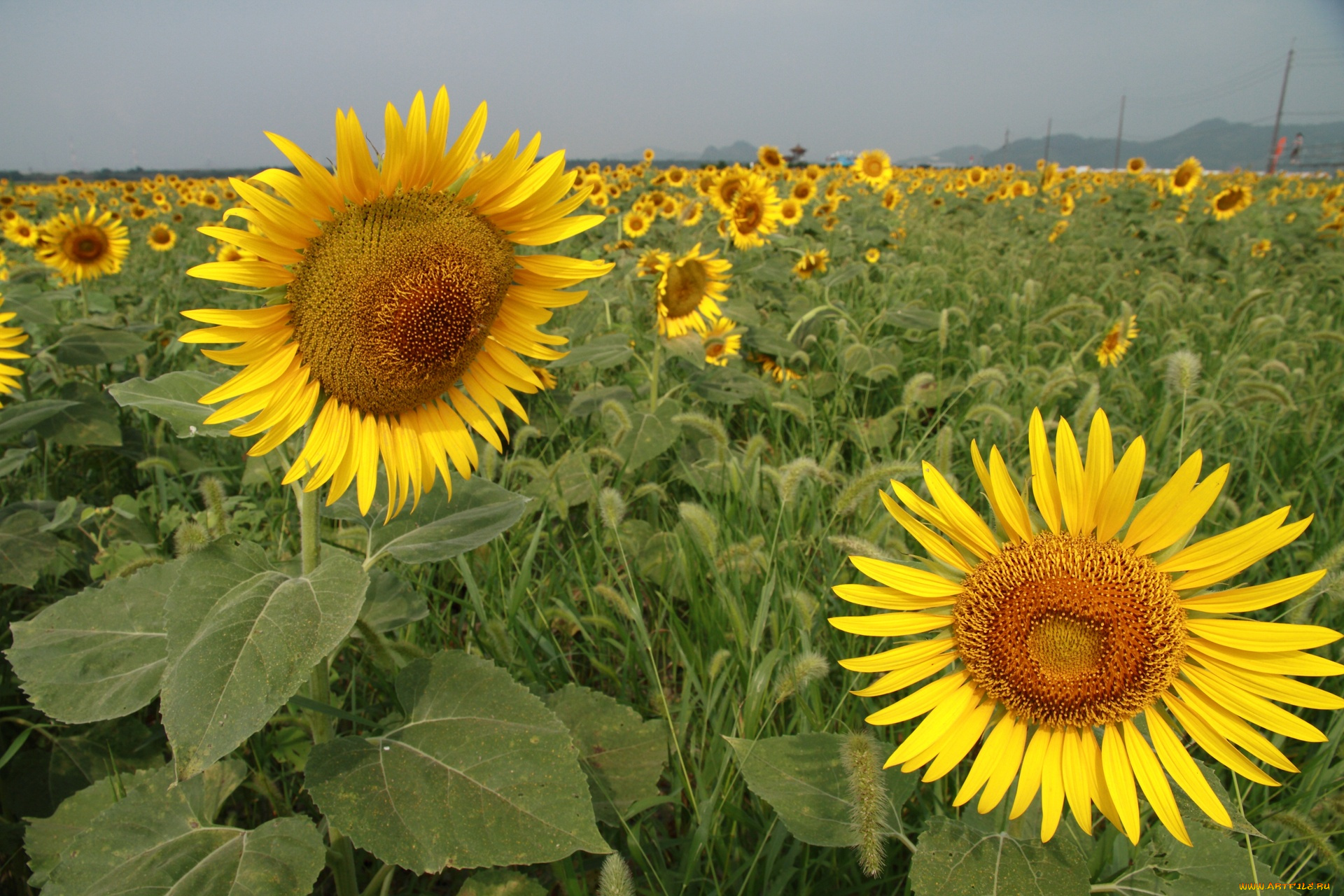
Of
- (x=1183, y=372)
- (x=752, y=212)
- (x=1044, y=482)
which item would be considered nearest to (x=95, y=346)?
(x=1044, y=482)

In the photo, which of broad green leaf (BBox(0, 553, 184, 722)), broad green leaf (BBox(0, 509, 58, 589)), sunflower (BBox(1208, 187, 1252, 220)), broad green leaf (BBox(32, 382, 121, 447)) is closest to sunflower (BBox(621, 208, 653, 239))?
broad green leaf (BBox(32, 382, 121, 447))

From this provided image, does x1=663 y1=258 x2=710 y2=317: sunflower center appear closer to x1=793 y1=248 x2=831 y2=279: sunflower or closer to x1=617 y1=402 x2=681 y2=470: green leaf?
x1=617 y1=402 x2=681 y2=470: green leaf

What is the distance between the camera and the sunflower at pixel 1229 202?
37.4ft

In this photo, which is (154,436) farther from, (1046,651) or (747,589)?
(1046,651)

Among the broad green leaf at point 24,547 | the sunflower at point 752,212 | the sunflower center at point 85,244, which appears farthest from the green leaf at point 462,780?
the sunflower center at point 85,244

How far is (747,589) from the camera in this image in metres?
2.57

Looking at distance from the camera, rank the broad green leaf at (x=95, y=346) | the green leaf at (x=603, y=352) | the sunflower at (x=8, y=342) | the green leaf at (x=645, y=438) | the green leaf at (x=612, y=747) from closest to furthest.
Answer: the green leaf at (x=612, y=747) < the sunflower at (x=8, y=342) < the green leaf at (x=645, y=438) < the broad green leaf at (x=95, y=346) < the green leaf at (x=603, y=352)

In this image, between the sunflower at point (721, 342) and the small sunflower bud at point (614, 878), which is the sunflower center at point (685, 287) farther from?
the small sunflower bud at point (614, 878)

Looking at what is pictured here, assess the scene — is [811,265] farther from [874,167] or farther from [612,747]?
[874,167]

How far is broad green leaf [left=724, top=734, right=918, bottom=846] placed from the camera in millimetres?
1408

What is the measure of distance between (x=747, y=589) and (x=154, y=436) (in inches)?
130

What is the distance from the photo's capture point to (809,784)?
1462 millimetres

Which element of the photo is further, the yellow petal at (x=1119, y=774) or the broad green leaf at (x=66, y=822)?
the broad green leaf at (x=66, y=822)

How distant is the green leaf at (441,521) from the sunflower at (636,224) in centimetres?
803
